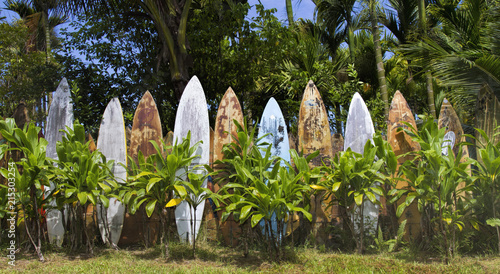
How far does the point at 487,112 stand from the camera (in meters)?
4.53

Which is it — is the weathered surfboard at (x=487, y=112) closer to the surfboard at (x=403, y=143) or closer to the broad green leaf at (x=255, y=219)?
→ the surfboard at (x=403, y=143)

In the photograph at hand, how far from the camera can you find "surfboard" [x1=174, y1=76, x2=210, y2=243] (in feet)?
14.6

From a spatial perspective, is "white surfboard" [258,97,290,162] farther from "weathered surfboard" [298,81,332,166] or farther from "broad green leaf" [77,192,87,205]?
"broad green leaf" [77,192,87,205]

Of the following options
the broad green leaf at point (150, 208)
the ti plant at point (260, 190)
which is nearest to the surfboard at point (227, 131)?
the ti plant at point (260, 190)

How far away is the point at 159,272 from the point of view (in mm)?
3408

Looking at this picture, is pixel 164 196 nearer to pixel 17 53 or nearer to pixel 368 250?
pixel 368 250

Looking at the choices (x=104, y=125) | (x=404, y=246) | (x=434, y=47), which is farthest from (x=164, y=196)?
(x=434, y=47)

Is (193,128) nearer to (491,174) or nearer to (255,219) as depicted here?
(255,219)

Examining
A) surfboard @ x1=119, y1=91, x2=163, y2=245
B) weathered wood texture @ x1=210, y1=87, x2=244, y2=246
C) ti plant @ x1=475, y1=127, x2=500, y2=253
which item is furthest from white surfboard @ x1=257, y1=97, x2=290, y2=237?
ti plant @ x1=475, y1=127, x2=500, y2=253

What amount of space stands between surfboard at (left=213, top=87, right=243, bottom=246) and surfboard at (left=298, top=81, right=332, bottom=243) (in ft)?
2.51

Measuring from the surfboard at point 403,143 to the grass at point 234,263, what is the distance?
521 millimetres

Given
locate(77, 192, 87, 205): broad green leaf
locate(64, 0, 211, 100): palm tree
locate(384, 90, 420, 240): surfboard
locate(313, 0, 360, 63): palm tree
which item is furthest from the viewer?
locate(313, 0, 360, 63): palm tree

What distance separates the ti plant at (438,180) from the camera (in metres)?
3.57

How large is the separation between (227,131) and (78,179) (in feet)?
5.58
